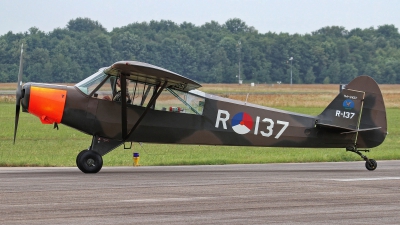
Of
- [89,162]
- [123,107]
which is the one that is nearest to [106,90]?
[123,107]

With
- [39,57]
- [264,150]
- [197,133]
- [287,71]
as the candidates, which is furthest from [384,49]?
[197,133]

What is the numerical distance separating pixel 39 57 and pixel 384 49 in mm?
84459

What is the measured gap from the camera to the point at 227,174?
55.7 ft

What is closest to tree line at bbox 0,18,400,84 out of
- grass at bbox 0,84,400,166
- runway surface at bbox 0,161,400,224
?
grass at bbox 0,84,400,166

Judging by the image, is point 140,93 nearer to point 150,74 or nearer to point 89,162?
point 150,74

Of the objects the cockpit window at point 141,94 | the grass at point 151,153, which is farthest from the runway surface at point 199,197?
the grass at point 151,153

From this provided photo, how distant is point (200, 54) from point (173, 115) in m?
113

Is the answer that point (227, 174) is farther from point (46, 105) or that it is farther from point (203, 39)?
point (203, 39)

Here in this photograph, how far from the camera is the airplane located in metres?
16.8

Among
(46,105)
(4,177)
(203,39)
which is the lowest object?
(4,177)

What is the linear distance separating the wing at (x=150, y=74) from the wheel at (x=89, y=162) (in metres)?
1.83

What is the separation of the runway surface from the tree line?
263 ft

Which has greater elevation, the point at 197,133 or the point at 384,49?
the point at 384,49

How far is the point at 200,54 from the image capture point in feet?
428
